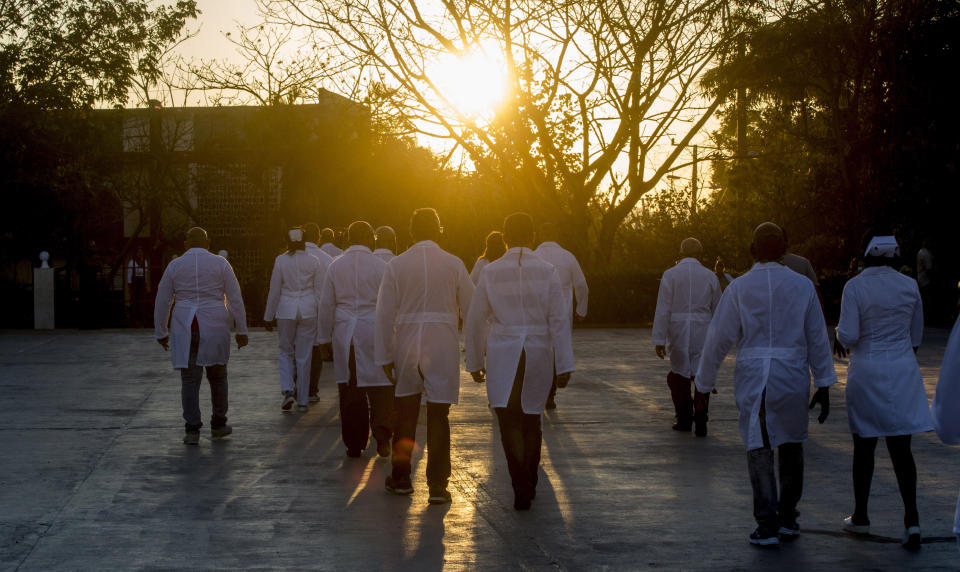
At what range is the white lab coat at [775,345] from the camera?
21.3ft

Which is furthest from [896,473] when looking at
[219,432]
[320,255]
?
[320,255]

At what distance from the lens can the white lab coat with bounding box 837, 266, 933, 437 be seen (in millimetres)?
6656

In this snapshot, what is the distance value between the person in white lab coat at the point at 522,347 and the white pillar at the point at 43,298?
21029 millimetres

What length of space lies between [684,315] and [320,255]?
4.26m

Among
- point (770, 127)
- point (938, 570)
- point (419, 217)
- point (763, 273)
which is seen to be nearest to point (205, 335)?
point (419, 217)

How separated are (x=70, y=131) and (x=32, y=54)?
7.33ft

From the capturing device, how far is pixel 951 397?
4.01 metres

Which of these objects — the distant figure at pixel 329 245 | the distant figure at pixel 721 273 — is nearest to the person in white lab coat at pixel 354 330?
the distant figure at pixel 329 245

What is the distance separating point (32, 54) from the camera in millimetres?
31203

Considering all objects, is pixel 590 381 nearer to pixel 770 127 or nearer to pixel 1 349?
pixel 1 349

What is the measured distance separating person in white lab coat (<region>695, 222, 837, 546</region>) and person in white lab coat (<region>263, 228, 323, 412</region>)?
6327 mm

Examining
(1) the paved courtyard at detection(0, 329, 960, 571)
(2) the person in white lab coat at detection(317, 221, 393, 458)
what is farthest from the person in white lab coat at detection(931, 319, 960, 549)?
(2) the person in white lab coat at detection(317, 221, 393, 458)

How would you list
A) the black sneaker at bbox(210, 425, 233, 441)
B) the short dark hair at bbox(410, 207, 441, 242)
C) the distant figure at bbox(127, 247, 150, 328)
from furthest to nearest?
the distant figure at bbox(127, 247, 150, 328)
the black sneaker at bbox(210, 425, 233, 441)
the short dark hair at bbox(410, 207, 441, 242)

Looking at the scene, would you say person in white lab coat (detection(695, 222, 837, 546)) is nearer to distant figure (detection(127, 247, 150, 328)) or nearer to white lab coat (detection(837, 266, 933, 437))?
white lab coat (detection(837, 266, 933, 437))
